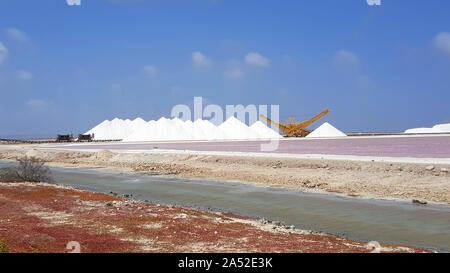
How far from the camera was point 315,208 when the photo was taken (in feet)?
42.8

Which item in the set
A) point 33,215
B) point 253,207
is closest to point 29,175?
point 33,215

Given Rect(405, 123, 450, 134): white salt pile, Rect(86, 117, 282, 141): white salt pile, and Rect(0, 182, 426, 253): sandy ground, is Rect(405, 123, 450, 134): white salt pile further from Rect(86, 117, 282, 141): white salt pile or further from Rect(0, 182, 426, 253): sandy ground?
Rect(0, 182, 426, 253): sandy ground

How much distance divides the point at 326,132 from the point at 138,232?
74.4 m

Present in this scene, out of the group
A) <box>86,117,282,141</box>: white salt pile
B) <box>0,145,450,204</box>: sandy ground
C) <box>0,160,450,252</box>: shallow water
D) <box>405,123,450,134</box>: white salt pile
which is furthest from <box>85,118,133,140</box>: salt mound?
<box>405,123,450,134</box>: white salt pile

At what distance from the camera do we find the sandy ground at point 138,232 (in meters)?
7.43

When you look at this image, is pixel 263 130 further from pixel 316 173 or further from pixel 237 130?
pixel 316 173

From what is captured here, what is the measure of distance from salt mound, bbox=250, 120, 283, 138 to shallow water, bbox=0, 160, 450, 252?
57.1 m

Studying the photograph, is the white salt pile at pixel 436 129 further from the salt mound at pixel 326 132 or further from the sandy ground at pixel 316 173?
the sandy ground at pixel 316 173

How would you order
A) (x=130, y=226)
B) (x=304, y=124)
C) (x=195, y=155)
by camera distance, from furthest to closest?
(x=304, y=124) → (x=195, y=155) → (x=130, y=226)

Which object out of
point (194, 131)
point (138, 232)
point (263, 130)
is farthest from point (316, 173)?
point (263, 130)

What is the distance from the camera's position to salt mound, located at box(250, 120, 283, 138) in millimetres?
77238

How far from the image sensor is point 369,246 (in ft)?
25.5
